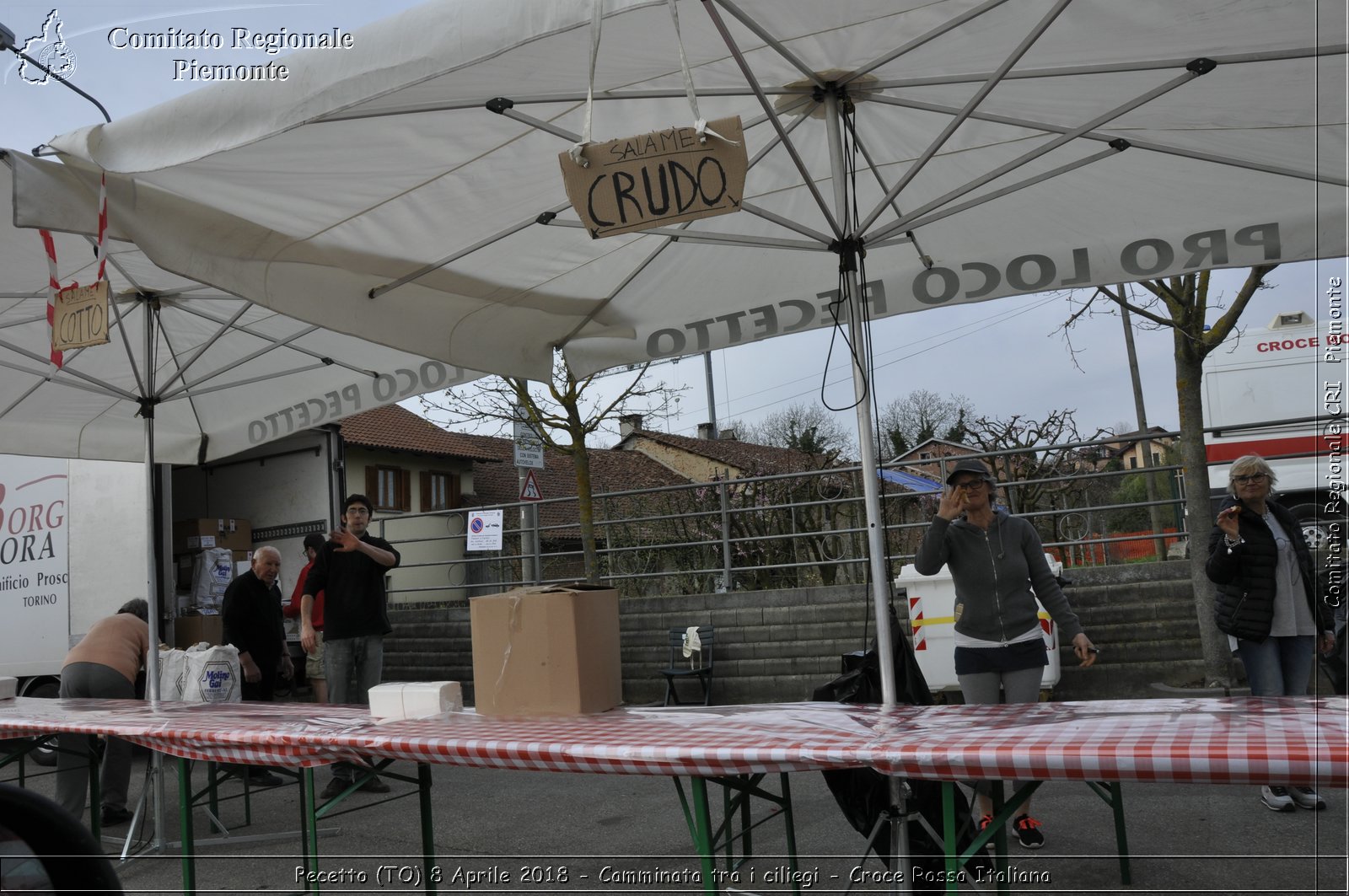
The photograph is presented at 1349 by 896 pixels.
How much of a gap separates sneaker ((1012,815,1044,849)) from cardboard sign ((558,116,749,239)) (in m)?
3.24

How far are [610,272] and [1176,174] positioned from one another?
8.76 feet

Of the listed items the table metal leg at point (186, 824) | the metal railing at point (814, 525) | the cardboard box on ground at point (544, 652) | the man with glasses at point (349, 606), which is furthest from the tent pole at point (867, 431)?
the metal railing at point (814, 525)

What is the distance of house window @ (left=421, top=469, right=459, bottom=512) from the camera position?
29734 millimetres

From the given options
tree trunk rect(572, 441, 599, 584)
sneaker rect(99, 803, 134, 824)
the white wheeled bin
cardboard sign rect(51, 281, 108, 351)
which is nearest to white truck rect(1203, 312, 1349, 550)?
the white wheeled bin

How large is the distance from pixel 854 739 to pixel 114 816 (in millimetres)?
5571

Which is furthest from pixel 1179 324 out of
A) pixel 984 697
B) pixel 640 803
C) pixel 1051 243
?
pixel 640 803

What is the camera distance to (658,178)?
307cm

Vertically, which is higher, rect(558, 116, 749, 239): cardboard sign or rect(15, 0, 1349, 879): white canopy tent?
rect(15, 0, 1349, 879): white canopy tent

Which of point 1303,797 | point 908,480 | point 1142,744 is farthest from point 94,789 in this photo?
point 908,480

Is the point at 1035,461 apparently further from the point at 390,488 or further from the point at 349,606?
the point at 390,488

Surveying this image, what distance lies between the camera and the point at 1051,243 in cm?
462

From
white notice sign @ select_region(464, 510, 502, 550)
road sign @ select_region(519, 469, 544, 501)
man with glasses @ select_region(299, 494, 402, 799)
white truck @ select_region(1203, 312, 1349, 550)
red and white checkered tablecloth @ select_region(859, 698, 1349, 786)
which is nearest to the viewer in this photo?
red and white checkered tablecloth @ select_region(859, 698, 1349, 786)

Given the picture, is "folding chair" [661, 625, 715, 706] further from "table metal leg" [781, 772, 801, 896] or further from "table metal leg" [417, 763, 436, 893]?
"table metal leg" [781, 772, 801, 896]

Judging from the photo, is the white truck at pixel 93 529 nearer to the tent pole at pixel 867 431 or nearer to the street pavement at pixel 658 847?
the street pavement at pixel 658 847
